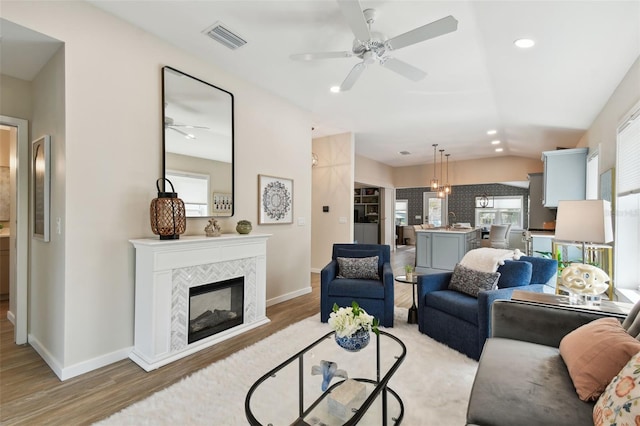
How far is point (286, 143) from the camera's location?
14.4 feet

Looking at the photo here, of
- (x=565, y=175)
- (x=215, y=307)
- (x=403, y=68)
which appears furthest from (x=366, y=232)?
(x=403, y=68)

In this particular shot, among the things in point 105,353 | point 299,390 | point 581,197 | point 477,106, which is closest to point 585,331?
point 299,390

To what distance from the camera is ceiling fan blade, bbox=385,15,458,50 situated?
197 centimetres

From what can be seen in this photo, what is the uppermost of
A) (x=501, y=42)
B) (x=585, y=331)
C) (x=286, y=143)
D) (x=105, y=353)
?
(x=501, y=42)

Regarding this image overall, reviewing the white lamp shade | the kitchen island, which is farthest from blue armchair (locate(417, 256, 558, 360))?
the kitchen island

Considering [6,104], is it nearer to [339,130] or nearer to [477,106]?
[339,130]

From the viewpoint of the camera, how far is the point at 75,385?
7.31 feet

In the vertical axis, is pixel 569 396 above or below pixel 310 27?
below

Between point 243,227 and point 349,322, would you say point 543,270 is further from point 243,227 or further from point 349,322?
point 243,227

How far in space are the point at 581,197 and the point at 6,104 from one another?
7.27 m

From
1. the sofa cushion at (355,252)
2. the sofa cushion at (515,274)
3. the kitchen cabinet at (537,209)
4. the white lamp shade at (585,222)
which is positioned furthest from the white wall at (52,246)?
the kitchen cabinet at (537,209)

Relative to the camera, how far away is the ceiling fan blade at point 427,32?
1.97 m

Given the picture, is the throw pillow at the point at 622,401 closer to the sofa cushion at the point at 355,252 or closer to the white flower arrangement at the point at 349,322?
the white flower arrangement at the point at 349,322

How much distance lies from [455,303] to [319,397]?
5.34 ft
